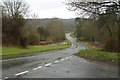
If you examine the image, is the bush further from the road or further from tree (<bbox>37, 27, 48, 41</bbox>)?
A: tree (<bbox>37, 27, 48, 41</bbox>)

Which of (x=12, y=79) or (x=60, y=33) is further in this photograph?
(x=60, y=33)

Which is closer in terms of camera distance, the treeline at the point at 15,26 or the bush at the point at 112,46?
the bush at the point at 112,46

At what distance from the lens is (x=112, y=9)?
86.4ft

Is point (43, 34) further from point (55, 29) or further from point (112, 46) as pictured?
point (112, 46)

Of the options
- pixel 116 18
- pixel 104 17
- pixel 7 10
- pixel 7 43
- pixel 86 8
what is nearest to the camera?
pixel 86 8

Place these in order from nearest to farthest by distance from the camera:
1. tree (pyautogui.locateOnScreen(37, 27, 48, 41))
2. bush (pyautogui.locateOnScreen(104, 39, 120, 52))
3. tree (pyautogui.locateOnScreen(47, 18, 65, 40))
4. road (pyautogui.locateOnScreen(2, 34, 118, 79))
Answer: road (pyautogui.locateOnScreen(2, 34, 118, 79)) → bush (pyautogui.locateOnScreen(104, 39, 120, 52)) → tree (pyautogui.locateOnScreen(37, 27, 48, 41)) → tree (pyautogui.locateOnScreen(47, 18, 65, 40))

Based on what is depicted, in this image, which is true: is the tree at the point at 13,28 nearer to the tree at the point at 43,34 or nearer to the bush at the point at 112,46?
the bush at the point at 112,46

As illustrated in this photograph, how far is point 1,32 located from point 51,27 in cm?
7752

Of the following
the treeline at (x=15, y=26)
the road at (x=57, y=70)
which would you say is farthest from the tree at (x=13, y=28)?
the road at (x=57, y=70)

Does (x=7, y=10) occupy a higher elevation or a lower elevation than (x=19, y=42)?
higher

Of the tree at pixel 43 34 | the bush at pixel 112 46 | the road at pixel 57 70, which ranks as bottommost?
the tree at pixel 43 34

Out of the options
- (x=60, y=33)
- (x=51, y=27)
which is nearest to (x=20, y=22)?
(x=51, y=27)

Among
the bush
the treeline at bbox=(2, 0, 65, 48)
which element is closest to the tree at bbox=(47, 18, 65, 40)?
the treeline at bbox=(2, 0, 65, 48)

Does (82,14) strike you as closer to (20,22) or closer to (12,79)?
(12,79)
